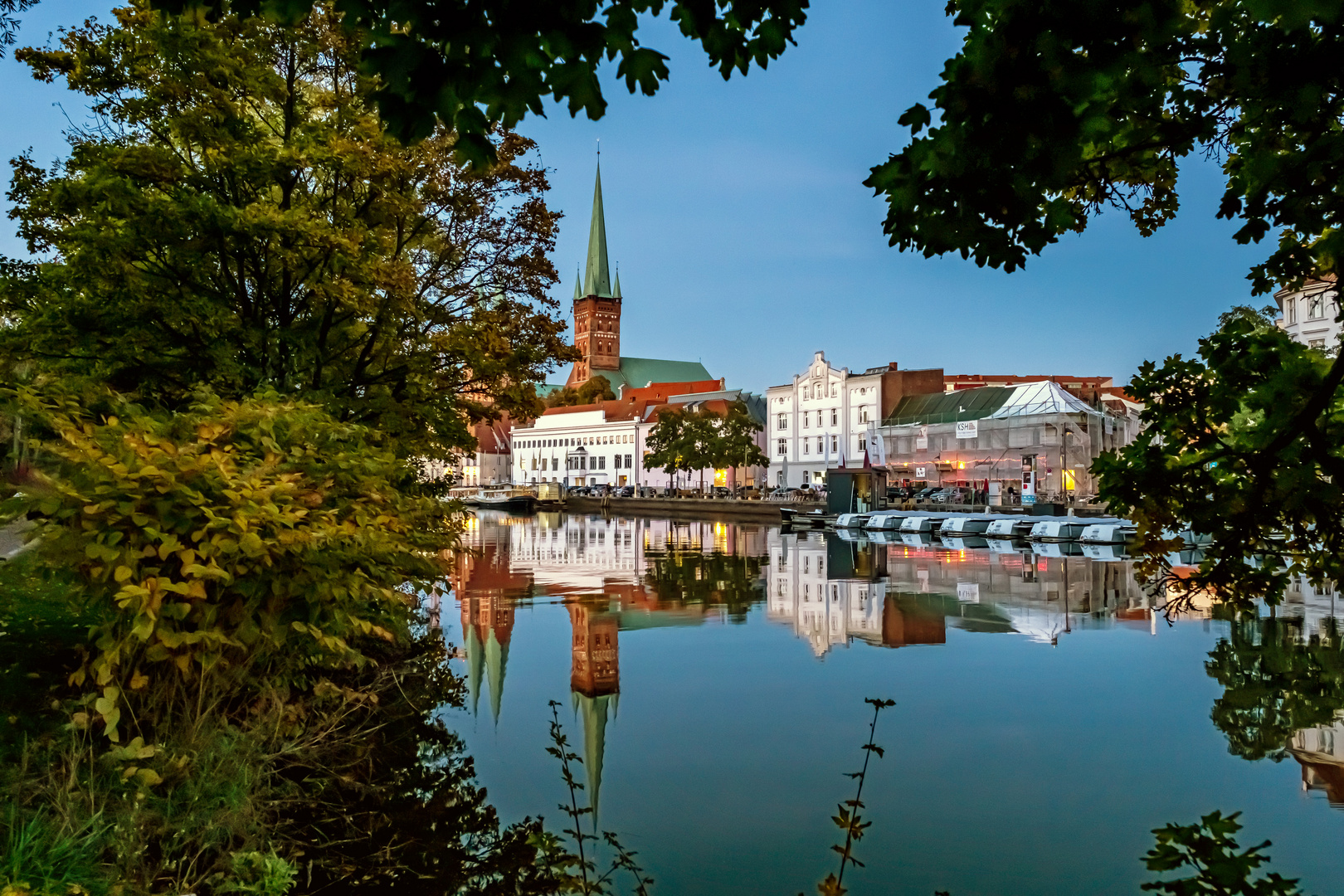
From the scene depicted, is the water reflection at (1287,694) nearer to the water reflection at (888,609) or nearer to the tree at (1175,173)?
the water reflection at (888,609)

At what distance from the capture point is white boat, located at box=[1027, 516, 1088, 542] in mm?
38156

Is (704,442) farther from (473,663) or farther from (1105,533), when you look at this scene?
(473,663)

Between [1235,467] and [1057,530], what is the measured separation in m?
34.8

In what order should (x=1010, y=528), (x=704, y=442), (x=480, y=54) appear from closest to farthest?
(x=480, y=54) → (x=1010, y=528) → (x=704, y=442)

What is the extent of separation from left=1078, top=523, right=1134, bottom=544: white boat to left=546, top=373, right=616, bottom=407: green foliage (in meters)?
122

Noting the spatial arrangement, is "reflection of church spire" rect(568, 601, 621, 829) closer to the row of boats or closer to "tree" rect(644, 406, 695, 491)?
the row of boats

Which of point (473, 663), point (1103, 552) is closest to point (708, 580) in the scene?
point (473, 663)

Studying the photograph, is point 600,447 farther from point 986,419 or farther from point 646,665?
point 646,665

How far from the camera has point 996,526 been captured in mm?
41188

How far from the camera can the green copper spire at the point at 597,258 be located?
611ft

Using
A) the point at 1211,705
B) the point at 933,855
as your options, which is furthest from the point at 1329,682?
the point at 933,855

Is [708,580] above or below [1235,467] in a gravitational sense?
below

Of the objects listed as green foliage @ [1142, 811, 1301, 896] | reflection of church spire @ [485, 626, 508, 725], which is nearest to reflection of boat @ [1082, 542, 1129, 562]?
reflection of church spire @ [485, 626, 508, 725]

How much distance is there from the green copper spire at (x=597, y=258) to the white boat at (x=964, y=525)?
149193mm
